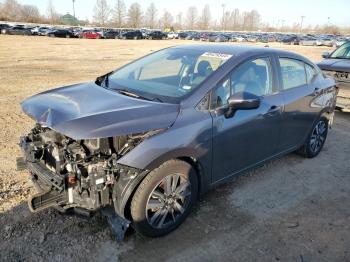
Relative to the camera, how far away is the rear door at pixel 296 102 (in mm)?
4504

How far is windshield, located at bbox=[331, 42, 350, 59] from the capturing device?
889cm

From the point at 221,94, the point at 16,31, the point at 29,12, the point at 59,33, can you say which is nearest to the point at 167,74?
the point at 221,94

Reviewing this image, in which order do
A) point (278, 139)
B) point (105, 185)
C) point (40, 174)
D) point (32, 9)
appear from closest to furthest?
point (105, 185)
point (40, 174)
point (278, 139)
point (32, 9)

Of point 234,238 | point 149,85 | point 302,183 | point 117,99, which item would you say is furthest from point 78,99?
point 302,183

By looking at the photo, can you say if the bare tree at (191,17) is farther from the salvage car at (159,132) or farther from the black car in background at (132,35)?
the salvage car at (159,132)

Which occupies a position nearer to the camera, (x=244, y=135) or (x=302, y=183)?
(x=244, y=135)

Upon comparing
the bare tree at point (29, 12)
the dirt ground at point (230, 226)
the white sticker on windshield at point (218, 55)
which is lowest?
the dirt ground at point (230, 226)

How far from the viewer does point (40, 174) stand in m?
3.21

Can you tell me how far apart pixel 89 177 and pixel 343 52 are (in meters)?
8.34

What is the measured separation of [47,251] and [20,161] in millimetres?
1079

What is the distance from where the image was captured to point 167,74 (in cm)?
414

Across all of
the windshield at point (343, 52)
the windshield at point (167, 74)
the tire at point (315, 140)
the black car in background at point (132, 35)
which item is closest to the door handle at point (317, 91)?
the tire at point (315, 140)

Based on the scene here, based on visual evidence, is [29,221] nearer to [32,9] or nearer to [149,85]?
[149,85]

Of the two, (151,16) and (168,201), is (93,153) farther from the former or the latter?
(151,16)
